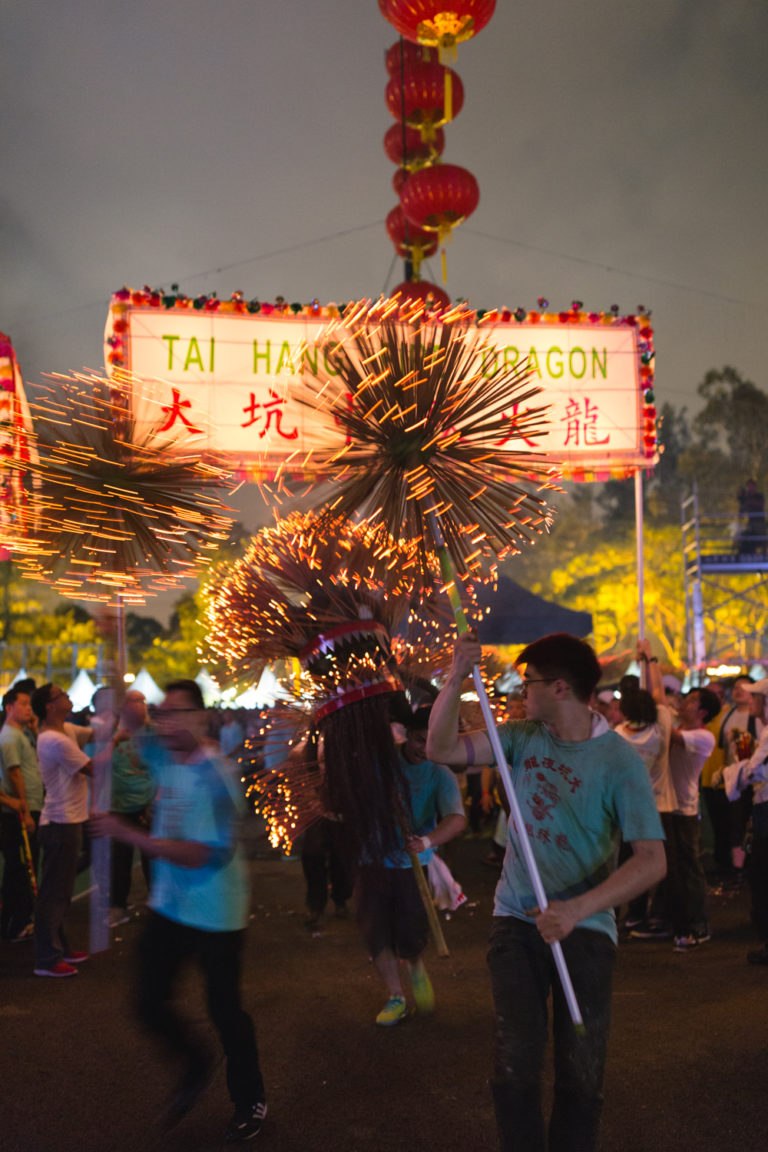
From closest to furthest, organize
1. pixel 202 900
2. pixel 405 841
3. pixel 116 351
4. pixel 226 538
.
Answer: pixel 202 900, pixel 226 538, pixel 405 841, pixel 116 351

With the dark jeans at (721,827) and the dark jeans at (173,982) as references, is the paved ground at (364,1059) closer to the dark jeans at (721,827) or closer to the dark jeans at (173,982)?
the dark jeans at (173,982)

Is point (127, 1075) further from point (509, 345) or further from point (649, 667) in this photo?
point (509, 345)

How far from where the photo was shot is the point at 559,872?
2859mm

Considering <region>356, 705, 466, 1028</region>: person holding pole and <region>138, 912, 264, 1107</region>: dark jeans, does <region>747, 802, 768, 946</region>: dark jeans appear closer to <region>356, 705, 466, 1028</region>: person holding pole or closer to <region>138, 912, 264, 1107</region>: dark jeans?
<region>356, 705, 466, 1028</region>: person holding pole

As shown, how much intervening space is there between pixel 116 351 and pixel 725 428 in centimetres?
3589

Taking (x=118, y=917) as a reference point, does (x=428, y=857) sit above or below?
above

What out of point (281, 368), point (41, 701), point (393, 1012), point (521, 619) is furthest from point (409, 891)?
point (521, 619)

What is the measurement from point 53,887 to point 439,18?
734 cm

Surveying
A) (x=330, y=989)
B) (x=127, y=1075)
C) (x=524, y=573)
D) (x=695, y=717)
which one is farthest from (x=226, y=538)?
(x=524, y=573)

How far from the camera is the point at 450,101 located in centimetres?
1028

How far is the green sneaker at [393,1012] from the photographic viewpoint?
5172 millimetres

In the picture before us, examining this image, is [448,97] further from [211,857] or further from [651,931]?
[211,857]

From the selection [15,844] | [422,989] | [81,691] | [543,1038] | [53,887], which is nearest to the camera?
[543,1038]

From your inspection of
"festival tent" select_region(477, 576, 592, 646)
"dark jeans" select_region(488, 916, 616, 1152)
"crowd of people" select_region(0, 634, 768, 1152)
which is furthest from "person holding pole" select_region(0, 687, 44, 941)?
"festival tent" select_region(477, 576, 592, 646)
